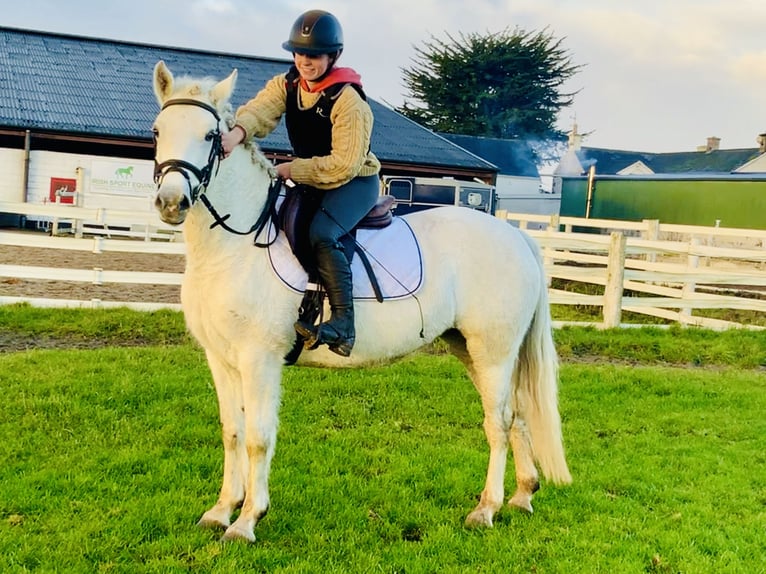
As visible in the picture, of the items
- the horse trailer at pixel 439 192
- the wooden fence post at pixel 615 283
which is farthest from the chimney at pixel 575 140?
the wooden fence post at pixel 615 283

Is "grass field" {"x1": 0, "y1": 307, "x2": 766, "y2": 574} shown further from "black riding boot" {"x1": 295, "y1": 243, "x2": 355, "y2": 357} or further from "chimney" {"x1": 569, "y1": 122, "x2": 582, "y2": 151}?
"chimney" {"x1": 569, "y1": 122, "x2": 582, "y2": 151}

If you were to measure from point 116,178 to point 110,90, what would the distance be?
16.4 ft

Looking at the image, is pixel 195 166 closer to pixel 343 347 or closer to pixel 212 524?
pixel 343 347

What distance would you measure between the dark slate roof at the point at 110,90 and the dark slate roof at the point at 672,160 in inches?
1038

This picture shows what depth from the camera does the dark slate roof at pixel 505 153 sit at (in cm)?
4706

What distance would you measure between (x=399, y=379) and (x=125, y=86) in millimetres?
22049

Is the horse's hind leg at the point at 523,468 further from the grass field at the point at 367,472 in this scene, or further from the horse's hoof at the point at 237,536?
the horse's hoof at the point at 237,536

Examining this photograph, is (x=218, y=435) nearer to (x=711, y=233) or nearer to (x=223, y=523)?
(x=223, y=523)

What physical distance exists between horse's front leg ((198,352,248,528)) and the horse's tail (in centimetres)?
186

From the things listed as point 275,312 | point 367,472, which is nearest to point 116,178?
point 367,472

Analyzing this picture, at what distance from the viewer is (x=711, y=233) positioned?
12547 mm

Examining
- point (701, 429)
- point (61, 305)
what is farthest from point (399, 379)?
point (61, 305)

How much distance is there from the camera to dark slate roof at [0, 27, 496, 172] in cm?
2259

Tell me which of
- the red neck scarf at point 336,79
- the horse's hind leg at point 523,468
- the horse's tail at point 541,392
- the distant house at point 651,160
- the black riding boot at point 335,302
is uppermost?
the distant house at point 651,160
